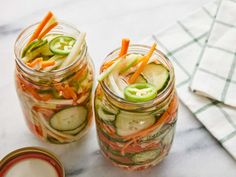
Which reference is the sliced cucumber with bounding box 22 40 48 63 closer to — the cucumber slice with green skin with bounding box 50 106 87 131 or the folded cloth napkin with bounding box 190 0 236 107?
the cucumber slice with green skin with bounding box 50 106 87 131

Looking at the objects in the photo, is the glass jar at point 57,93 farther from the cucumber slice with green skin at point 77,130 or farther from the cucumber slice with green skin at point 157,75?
the cucumber slice with green skin at point 157,75

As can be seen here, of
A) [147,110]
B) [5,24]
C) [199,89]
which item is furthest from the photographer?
[5,24]

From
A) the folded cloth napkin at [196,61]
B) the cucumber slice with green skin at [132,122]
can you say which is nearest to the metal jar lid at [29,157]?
the cucumber slice with green skin at [132,122]

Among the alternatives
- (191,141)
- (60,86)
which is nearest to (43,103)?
(60,86)

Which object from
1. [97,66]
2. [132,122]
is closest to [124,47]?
[132,122]

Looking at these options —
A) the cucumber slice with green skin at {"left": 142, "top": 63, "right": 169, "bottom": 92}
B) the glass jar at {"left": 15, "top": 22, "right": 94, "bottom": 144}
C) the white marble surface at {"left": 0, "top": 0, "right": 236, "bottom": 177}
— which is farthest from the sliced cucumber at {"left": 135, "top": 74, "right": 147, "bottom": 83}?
the white marble surface at {"left": 0, "top": 0, "right": 236, "bottom": 177}

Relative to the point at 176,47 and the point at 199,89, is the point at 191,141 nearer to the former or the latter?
the point at 199,89
